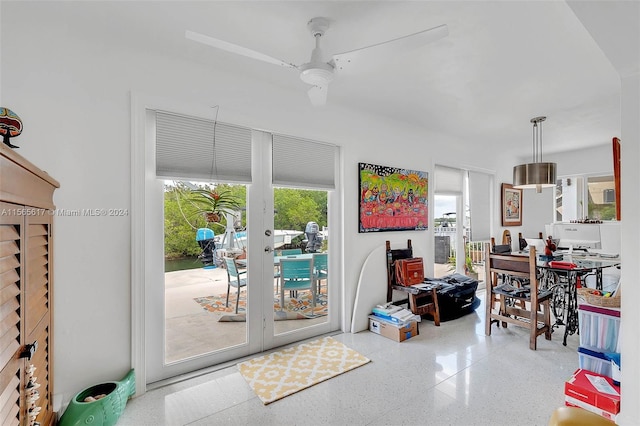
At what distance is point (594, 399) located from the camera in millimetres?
1816

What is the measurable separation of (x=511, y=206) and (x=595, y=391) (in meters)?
4.31

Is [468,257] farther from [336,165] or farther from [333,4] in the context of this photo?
[333,4]

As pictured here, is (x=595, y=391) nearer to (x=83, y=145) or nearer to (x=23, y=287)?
(x=23, y=287)

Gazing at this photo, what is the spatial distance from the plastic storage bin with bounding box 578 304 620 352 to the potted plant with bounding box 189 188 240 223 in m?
2.81

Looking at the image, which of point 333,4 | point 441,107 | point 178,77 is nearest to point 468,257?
point 441,107

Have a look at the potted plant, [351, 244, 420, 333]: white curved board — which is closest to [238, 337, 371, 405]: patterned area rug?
[351, 244, 420, 333]: white curved board

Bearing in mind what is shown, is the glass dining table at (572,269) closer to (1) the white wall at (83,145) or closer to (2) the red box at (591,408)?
(2) the red box at (591,408)

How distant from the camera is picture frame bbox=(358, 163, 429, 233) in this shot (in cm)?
348

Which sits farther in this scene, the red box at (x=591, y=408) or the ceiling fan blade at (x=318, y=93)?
the ceiling fan blade at (x=318, y=93)

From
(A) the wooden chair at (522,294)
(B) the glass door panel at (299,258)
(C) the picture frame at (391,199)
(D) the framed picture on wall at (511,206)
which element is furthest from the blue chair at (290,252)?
(D) the framed picture on wall at (511,206)

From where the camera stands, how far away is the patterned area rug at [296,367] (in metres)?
2.22

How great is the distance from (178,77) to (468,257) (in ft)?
15.4

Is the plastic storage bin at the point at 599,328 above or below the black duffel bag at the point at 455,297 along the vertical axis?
above

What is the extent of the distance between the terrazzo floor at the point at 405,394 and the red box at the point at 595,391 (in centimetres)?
20
